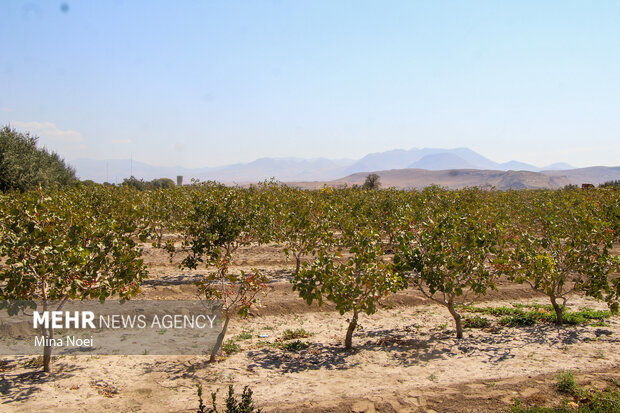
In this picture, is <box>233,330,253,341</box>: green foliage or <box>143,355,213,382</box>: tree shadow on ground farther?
<box>233,330,253,341</box>: green foliage

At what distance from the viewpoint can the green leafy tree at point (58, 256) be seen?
7582 millimetres

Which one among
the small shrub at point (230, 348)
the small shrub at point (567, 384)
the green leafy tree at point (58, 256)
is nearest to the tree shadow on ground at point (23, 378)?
the green leafy tree at point (58, 256)

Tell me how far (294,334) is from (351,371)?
2.76 metres

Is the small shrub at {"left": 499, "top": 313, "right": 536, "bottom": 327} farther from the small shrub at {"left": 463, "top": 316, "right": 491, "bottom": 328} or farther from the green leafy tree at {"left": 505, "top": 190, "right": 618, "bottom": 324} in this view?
the green leafy tree at {"left": 505, "top": 190, "right": 618, "bottom": 324}

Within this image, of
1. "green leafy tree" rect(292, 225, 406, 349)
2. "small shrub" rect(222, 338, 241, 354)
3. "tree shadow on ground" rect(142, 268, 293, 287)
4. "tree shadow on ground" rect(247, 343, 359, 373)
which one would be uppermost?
"green leafy tree" rect(292, 225, 406, 349)

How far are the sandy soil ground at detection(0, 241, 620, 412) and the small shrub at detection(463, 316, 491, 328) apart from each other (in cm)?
29

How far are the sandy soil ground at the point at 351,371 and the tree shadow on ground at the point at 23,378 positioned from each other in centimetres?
2

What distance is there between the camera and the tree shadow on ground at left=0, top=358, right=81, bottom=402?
303 inches

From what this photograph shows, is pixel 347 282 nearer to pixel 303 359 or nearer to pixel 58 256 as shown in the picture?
pixel 303 359

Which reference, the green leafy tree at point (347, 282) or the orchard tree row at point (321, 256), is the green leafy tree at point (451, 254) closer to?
the orchard tree row at point (321, 256)

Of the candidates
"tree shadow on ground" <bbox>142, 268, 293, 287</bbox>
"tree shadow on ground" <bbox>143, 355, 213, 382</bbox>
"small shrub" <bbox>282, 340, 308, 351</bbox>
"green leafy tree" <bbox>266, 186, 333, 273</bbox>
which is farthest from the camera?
"tree shadow on ground" <bbox>142, 268, 293, 287</bbox>

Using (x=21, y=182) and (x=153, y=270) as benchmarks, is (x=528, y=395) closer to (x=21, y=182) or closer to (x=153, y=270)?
(x=153, y=270)

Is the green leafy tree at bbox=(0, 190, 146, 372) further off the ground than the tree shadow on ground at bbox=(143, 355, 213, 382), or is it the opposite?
the green leafy tree at bbox=(0, 190, 146, 372)

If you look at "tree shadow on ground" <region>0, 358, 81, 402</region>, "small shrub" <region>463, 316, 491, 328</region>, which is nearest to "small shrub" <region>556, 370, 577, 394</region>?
"small shrub" <region>463, 316, 491, 328</region>
